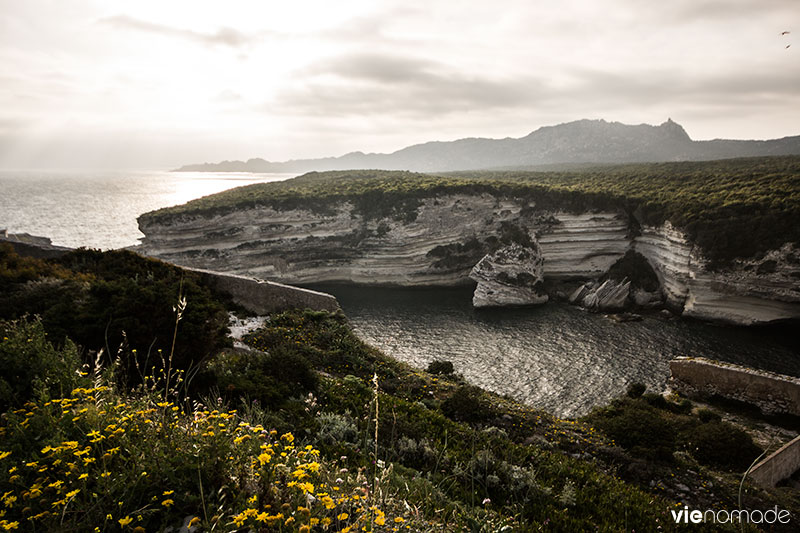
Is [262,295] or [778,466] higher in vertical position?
[262,295]

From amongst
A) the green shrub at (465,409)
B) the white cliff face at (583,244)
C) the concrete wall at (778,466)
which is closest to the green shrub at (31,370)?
the green shrub at (465,409)

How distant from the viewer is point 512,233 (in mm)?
54562

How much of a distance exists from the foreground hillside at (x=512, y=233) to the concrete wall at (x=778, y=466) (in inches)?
1079

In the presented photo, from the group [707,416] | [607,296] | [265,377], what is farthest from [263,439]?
[607,296]

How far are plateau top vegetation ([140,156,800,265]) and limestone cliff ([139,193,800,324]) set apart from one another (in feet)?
3.23

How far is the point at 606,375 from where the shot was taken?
31.2 metres

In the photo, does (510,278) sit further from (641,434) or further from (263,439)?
(263,439)

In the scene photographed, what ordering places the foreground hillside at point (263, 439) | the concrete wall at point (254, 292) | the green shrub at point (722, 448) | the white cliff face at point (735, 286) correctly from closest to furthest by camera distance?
the foreground hillside at point (263, 439)
the green shrub at point (722, 448)
the concrete wall at point (254, 292)
the white cliff face at point (735, 286)

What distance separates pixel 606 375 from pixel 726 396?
7.31 metres

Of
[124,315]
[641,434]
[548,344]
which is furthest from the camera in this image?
[548,344]

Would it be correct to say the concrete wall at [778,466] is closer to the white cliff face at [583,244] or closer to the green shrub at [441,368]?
the green shrub at [441,368]

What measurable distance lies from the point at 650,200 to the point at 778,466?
136 feet

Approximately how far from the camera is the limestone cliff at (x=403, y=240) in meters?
52.9

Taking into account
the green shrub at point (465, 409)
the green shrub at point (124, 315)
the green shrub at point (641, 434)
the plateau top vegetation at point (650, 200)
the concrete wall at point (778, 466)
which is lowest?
the concrete wall at point (778, 466)
